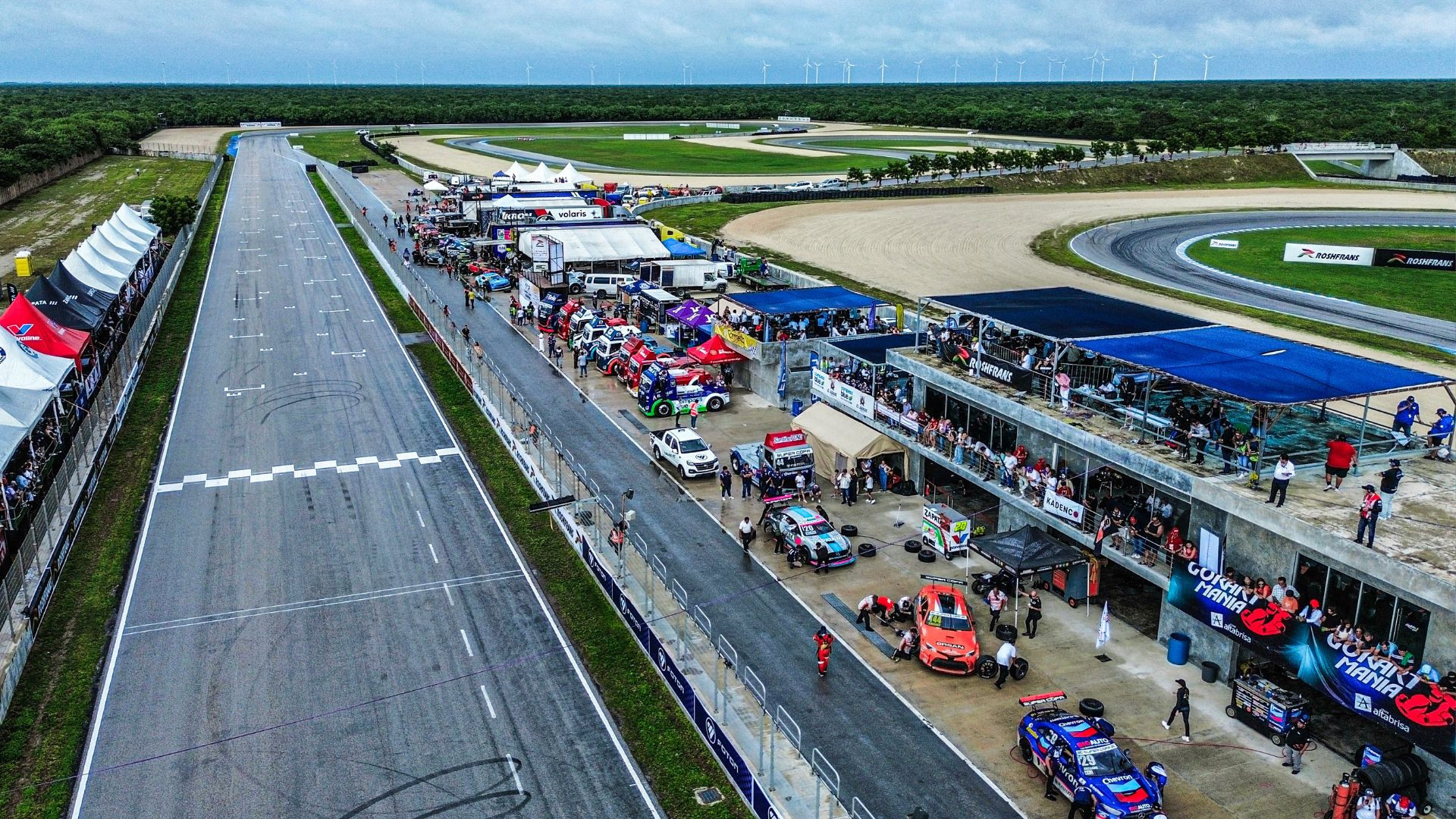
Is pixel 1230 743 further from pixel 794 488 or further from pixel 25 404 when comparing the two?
pixel 25 404

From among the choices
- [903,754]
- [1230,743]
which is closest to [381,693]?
[903,754]

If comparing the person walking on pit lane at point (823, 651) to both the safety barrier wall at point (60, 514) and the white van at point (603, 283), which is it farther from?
the white van at point (603, 283)

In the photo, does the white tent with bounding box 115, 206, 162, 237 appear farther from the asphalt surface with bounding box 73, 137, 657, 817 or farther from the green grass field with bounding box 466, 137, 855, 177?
the green grass field with bounding box 466, 137, 855, 177

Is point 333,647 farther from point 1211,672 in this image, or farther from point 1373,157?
point 1373,157

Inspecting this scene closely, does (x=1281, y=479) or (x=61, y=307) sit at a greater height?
(x=1281, y=479)

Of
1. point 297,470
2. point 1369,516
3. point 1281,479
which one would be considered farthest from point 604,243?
point 1369,516
